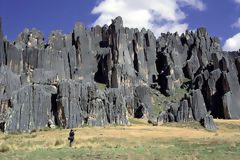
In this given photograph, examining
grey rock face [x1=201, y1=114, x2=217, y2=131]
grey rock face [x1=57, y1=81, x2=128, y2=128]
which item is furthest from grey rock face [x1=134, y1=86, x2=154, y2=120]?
grey rock face [x1=201, y1=114, x2=217, y2=131]

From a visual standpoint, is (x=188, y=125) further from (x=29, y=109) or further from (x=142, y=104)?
(x=29, y=109)

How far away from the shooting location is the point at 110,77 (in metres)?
81.1

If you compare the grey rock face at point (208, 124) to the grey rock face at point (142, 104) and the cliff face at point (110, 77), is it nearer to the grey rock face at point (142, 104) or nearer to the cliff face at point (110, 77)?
the cliff face at point (110, 77)

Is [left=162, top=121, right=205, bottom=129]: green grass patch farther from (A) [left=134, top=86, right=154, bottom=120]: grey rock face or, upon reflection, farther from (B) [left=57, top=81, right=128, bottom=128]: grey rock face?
(A) [left=134, top=86, right=154, bottom=120]: grey rock face

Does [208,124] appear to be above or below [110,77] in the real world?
below

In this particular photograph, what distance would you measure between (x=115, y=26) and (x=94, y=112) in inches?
2205

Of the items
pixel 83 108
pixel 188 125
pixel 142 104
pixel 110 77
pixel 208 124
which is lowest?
pixel 188 125

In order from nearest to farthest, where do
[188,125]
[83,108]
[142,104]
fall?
[83,108] < [188,125] < [142,104]

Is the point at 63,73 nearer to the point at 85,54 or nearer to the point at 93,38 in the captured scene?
the point at 85,54

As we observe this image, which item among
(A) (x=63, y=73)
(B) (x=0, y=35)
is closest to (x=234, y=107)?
(A) (x=63, y=73)

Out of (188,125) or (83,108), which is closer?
(83,108)

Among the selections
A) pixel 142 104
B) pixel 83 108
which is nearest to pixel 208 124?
pixel 83 108

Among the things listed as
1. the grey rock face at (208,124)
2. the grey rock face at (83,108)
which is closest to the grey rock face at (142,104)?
the grey rock face at (83,108)

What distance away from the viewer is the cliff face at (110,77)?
4088 cm
